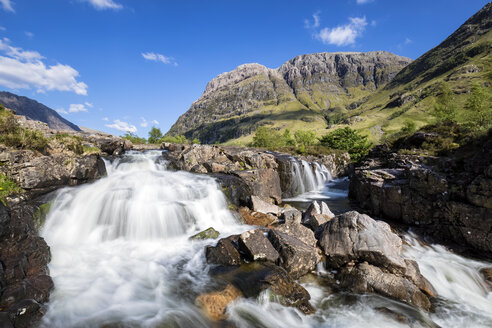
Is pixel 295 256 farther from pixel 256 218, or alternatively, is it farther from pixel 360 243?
pixel 256 218

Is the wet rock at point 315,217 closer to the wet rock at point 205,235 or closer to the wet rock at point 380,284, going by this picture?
the wet rock at point 380,284

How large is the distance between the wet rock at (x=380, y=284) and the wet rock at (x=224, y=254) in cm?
488

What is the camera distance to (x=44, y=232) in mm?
11750

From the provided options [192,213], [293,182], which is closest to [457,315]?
[192,213]

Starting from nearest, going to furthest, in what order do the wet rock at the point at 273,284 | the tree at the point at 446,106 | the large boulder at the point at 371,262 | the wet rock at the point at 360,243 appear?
the wet rock at the point at 273,284 < the large boulder at the point at 371,262 < the wet rock at the point at 360,243 < the tree at the point at 446,106

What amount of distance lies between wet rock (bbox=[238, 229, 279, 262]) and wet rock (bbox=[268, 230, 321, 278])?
35cm

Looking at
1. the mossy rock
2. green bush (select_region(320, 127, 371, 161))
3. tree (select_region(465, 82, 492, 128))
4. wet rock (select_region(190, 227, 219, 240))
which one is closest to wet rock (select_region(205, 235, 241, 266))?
wet rock (select_region(190, 227, 219, 240))

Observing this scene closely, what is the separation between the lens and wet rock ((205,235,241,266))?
1023cm

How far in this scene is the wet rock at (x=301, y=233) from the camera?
38.0 ft

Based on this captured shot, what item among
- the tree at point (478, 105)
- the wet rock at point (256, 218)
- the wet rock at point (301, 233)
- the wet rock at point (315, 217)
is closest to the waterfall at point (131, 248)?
the wet rock at point (256, 218)

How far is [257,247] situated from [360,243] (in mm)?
4905

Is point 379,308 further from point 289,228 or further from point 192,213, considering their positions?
point 192,213

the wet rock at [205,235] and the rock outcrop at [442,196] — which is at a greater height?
the rock outcrop at [442,196]

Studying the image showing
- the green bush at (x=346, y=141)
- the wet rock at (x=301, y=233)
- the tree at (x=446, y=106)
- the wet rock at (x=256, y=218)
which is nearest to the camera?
the wet rock at (x=301, y=233)
